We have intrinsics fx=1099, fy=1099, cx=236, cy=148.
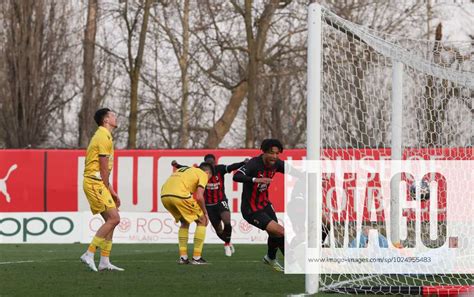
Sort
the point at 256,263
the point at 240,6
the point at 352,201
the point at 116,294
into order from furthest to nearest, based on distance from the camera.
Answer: the point at 240,6
the point at 352,201
the point at 256,263
the point at 116,294

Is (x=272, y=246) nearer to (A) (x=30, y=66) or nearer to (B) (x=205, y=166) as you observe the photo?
(B) (x=205, y=166)

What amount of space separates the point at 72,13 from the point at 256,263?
2100 cm

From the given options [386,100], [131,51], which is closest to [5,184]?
[131,51]

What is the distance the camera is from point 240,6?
34344 millimetres

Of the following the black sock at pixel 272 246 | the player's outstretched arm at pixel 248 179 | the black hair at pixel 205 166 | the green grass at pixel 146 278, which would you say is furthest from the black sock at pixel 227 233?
the player's outstretched arm at pixel 248 179

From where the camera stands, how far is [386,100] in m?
16.0

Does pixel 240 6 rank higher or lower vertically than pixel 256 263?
higher

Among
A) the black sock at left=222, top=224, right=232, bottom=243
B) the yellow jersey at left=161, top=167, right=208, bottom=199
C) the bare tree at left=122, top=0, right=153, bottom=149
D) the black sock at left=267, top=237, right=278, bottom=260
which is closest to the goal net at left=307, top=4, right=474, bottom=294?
the black sock at left=267, top=237, right=278, bottom=260

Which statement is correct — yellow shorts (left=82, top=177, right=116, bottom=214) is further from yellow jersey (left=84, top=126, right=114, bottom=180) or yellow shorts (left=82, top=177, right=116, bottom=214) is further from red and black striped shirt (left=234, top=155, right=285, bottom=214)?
red and black striped shirt (left=234, top=155, right=285, bottom=214)

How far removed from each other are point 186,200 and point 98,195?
220 cm

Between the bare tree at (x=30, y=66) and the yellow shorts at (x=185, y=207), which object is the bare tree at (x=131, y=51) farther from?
the yellow shorts at (x=185, y=207)

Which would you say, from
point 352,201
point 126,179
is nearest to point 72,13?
→ point 126,179

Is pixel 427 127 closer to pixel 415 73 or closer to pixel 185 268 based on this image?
pixel 415 73

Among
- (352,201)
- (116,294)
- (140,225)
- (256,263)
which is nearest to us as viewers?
(116,294)
